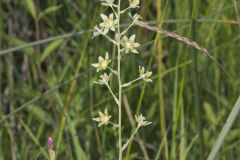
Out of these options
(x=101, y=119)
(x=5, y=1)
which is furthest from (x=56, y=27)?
(x=101, y=119)

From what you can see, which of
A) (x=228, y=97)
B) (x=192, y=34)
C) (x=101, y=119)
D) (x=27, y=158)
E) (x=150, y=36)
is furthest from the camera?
(x=150, y=36)

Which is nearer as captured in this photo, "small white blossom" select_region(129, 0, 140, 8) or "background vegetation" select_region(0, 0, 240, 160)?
"small white blossom" select_region(129, 0, 140, 8)

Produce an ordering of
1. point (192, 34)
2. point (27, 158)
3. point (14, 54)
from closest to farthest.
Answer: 1. point (192, 34)
2. point (27, 158)
3. point (14, 54)

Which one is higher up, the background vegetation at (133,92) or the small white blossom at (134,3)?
the small white blossom at (134,3)

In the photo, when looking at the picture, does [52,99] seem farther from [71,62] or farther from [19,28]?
[19,28]

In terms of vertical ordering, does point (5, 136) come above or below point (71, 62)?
below

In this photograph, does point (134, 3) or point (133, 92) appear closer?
point (134, 3)

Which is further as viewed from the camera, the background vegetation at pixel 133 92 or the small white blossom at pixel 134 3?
the background vegetation at pixel 133 92

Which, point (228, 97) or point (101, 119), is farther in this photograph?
point (228, 97)

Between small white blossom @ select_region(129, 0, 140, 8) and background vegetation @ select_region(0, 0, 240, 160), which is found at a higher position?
small white blossom @ select_region(129, 0, 140, 8)

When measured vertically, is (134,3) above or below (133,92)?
above

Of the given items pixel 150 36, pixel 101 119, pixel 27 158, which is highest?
pixel 101 119
